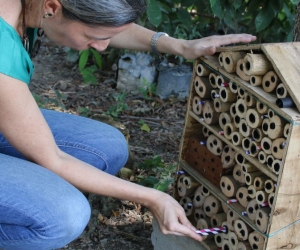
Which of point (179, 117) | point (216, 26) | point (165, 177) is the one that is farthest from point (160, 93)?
point (165, 177)

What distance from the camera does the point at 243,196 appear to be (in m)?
1.81

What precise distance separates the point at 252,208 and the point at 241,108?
320 mm

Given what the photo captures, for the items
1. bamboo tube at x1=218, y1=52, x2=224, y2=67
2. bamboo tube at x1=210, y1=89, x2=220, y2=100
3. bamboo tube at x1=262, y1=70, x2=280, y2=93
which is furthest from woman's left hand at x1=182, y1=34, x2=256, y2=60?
bamboo tube at x1=262, y1=70, x2=280, y2=93

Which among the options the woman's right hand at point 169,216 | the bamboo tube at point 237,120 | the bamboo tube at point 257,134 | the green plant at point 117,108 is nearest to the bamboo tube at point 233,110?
the bamboo tube at point 237,120

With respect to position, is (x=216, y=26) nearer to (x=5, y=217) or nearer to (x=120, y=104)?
(x=120, y=104)

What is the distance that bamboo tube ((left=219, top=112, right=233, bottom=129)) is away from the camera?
1.81m

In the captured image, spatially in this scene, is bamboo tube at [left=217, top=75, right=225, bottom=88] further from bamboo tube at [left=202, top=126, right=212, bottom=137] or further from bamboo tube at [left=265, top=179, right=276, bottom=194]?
bamboo tube at [left=265, top=179, right=276, bottom=194]

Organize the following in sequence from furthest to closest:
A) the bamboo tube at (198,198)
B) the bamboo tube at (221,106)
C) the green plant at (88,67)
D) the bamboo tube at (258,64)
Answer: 1. the green plant at (88,67)
2. the bamboo tube at (198,198)
3. the bamboo tube at (221,106)
4. the bamboo tube at (258,64)

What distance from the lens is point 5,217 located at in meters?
1.65

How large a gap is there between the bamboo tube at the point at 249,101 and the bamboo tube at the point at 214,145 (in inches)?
9.5

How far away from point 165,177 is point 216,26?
152 cm

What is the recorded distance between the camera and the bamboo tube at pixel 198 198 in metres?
2.05

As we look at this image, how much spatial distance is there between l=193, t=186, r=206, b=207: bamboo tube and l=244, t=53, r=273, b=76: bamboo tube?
582mm

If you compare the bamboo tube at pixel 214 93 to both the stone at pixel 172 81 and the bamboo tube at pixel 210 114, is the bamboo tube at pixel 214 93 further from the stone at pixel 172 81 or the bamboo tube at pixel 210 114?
the stone at pixel 172 81
